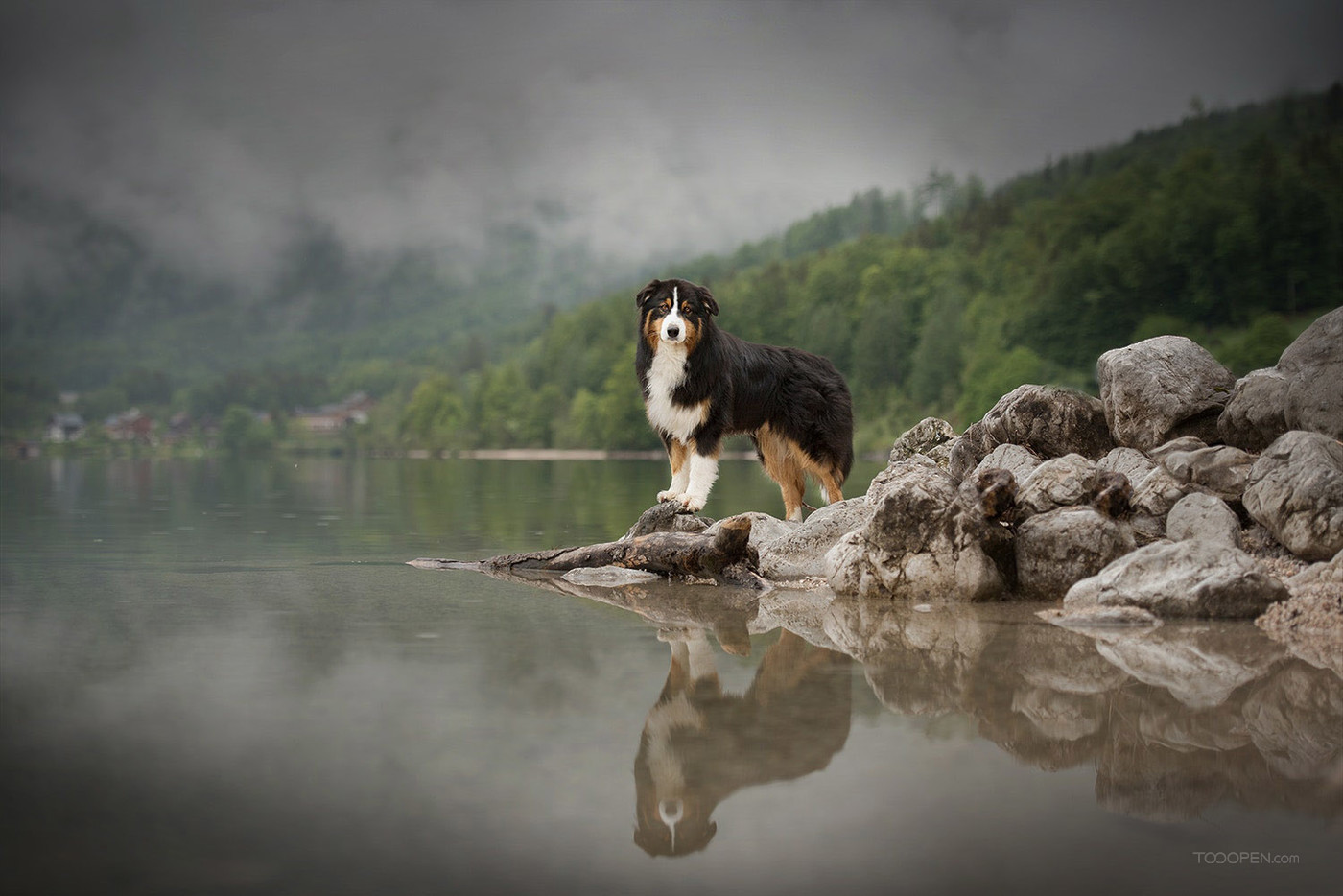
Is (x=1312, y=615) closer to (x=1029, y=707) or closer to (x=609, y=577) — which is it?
(x=1029, y=707)

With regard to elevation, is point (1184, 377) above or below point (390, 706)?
above

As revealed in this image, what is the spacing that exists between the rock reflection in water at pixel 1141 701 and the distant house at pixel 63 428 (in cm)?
14021

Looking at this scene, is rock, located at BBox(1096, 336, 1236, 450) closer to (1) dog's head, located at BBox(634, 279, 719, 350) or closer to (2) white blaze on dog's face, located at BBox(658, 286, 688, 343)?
(1) dog's head, located at BBox(634, 279, 719, 350)

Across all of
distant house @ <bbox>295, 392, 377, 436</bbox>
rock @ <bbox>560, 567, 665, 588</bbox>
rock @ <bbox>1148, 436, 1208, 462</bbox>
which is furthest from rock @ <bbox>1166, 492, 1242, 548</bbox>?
distant house @ <bbox>295, 392, 377, 436</bbox>

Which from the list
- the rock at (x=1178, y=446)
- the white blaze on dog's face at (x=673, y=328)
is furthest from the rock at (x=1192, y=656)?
the white blaze on dog's face at (x=673, y=328)

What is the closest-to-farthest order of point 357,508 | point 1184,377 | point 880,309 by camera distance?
1. point 1184,377
2. point 357,508
3. point 880,309

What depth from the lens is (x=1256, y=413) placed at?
366 inches

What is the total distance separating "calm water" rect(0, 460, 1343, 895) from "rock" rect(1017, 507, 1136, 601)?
681 millimetres

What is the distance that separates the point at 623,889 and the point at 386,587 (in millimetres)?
6017

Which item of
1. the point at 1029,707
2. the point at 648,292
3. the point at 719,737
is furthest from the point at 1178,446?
the point at 719,737

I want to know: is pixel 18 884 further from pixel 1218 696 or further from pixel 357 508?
pixel 357 508

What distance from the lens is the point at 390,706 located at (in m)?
4.89

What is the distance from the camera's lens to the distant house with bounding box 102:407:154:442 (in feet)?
455

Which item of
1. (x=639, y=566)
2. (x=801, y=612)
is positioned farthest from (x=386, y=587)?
(x=801, y=612)
